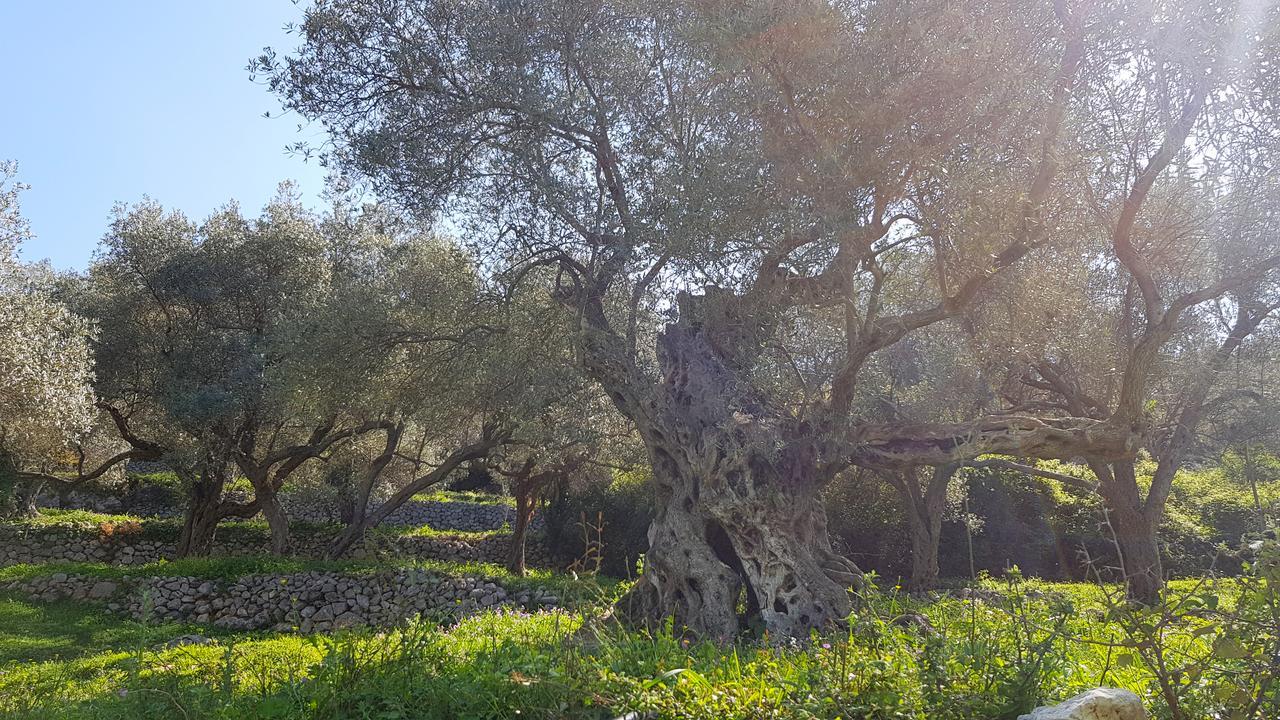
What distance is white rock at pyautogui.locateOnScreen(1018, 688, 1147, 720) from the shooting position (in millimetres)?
3367

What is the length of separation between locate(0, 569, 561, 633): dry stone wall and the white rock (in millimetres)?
12590

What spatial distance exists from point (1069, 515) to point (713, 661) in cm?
1887

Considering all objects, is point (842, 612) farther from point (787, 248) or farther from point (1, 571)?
point (1, 571)

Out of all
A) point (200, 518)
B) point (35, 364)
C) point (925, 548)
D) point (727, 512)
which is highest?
point (35, 364)

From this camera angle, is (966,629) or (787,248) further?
(787,248)

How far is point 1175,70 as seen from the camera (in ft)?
29.7

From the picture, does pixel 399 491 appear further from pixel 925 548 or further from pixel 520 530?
pixel 925 548

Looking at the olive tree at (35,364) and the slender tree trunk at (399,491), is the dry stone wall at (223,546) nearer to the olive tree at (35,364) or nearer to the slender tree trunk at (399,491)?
the slender tree trunk at (399,491)

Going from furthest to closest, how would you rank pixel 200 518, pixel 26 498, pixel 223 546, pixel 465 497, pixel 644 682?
pixel 465 497
pixel 26 498
pixel 223 546
pixel 200 518
pixel 644 682

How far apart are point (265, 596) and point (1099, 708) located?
16.2 meters

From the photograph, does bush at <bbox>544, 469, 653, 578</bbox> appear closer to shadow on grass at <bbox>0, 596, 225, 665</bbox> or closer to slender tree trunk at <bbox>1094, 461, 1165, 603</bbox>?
shadow on grass at <bbox>0, 596, 225, 665</bbox>

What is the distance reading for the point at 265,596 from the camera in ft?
52.1

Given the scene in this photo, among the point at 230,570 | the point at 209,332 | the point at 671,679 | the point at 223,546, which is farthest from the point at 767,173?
the point at 223,546

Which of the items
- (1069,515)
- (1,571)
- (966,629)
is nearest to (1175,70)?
(966,629)
